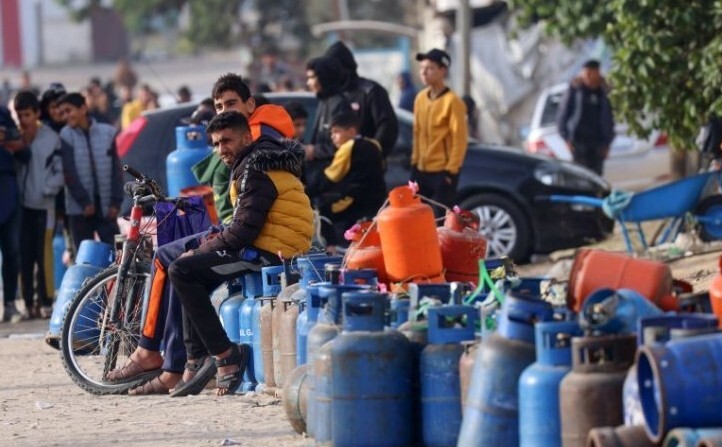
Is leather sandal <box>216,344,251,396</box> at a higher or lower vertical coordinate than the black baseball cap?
lower

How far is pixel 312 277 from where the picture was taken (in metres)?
9.09

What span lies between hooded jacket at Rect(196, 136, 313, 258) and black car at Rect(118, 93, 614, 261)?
6659 mm

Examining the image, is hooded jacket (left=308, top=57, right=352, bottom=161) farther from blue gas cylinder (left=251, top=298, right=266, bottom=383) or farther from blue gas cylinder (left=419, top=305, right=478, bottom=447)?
blue gas cylinder (left=419, top=305, right=478, bottom=447)

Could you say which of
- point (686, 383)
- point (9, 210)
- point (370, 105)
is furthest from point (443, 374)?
point (9, 210)

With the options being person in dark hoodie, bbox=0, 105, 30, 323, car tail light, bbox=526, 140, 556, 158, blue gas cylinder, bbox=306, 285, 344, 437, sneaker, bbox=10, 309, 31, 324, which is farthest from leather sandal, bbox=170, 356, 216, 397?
car tail light, bbox=526, 140, 556, 158

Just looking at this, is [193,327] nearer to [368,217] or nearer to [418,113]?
[368,217]

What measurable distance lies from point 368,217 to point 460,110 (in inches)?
57.5

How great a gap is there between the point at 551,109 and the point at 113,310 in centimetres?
1471

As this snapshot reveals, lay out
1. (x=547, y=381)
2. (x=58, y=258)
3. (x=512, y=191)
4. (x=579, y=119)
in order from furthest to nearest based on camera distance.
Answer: (x=579, y=119), (x=512, y=191), (x=58, y=258), (x=547, y=381)

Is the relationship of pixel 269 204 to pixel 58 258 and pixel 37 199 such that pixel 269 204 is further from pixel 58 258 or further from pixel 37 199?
pixel 58 258

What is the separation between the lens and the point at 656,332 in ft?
20.6

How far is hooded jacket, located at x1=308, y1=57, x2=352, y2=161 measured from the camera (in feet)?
44.4

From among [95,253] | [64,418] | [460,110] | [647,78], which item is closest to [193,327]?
[64,418]

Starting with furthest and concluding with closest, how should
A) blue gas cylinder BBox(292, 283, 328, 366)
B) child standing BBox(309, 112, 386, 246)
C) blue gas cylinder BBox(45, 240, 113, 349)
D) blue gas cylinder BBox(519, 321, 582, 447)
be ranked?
child standing BBox(309, 112, 386, 246), blue gas cylinder BBox(45, 240, 113, 349), blue gas cylinder BBox(292, 283, 328, 366), blue gas cylinder BBox(519, 321, 582, 447)
